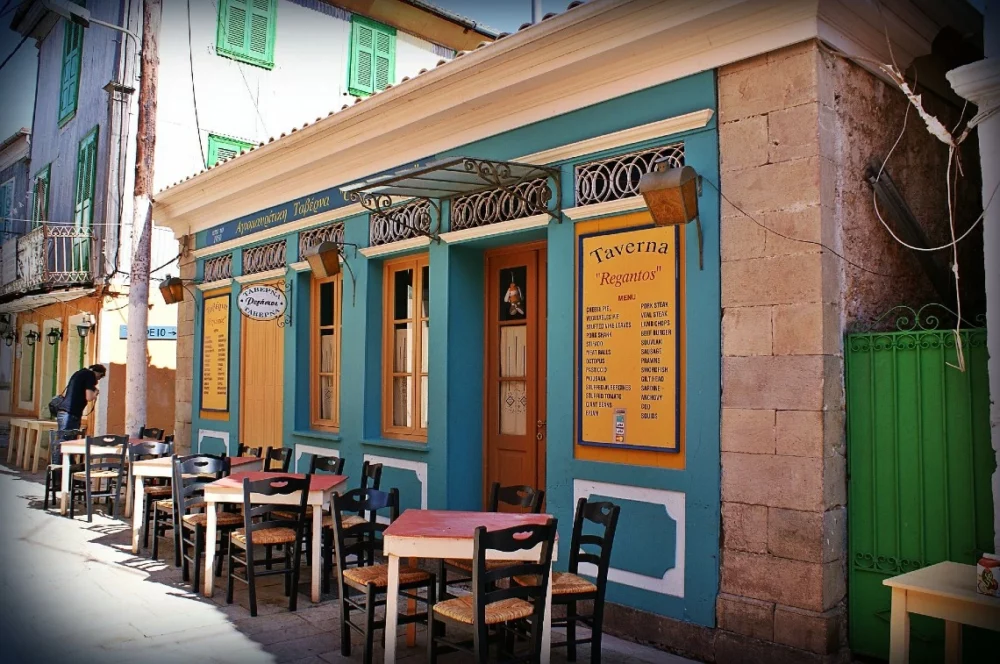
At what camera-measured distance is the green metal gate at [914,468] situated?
432cm

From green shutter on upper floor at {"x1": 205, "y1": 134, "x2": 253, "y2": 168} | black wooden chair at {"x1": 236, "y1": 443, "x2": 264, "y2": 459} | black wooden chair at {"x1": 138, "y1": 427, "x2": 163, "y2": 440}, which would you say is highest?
green shutter on upper floor at {"x1": 205, "y1": 134, "x2": 253, "y2": 168}

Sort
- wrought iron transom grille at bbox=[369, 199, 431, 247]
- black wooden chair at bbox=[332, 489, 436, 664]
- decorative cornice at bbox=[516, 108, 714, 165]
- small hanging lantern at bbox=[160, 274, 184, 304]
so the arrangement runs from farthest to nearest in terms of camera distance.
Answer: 1. small hanging lantern at bbox=[160, 274, 184, 304]
2. wrought iron transom grille at bbox=[369, 199, 431, 247]
3. decorative cornice at bbox=[516, 108, 714, 165]
4. black wooden chair at bbox=[332, 489, 436, 664]

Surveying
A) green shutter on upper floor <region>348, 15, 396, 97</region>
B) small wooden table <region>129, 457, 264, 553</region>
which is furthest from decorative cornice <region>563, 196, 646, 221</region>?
green shutter on upper floor <region>348, 15, 396, 97</region>

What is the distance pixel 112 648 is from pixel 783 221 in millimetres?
4693

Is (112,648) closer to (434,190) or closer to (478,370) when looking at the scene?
(478,370)

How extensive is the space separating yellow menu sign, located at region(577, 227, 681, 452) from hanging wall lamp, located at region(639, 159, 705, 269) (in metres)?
0.35

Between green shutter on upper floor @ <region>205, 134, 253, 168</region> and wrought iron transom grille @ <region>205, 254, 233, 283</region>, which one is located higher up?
green shutter on upper floor @ <region>205, 134, 253, 168</region>

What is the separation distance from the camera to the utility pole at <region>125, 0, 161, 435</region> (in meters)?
9.91

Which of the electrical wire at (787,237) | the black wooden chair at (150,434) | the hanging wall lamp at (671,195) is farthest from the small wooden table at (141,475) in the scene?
the electrical wire at (787,237)

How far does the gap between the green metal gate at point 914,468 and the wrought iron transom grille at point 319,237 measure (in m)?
5.33

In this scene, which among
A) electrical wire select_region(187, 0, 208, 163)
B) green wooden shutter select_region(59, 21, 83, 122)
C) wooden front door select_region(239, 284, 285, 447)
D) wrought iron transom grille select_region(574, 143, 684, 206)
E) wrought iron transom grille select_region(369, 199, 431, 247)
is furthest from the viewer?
green wooden shutter select_region(59, 21, 83, 122)

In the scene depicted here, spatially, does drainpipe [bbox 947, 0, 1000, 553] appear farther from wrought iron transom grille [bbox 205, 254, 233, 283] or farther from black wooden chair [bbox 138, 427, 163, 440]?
black wooden chair [bbox 138, 427, 163, 440]

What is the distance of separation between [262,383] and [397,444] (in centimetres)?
307

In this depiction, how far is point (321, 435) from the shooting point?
8531 millimetres
